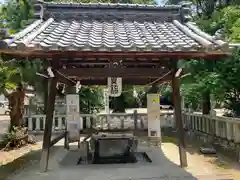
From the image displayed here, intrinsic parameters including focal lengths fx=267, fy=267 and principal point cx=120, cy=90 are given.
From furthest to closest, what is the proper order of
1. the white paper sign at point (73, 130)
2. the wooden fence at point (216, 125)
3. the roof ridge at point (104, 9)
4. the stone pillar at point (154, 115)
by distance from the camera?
the stone pillar at point (154, 115), the white paper sign at point (73, 130), the wooden fence at point (216, 125), the roof ridge at point (104, 9)

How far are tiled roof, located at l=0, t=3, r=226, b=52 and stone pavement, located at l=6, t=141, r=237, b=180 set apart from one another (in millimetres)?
2699

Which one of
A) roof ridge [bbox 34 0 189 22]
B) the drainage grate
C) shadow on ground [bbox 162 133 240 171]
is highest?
roof ridge [bbox 34 0 189 22]

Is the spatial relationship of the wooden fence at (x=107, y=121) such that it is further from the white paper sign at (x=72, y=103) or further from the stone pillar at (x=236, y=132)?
the stone pillar at (x=236, y=132)

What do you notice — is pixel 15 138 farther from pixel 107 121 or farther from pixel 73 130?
pixel 107 121

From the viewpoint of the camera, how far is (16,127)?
10.4m

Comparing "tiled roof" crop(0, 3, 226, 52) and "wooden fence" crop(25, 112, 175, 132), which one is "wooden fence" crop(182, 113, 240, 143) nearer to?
"wooden fence" crop(25, 112, 175, 132)

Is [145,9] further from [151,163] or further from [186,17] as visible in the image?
[151,163]

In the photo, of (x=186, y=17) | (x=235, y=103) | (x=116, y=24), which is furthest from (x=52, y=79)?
(x=235, y=103)

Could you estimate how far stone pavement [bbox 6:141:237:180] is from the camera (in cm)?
572

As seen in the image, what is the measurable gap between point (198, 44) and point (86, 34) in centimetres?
255

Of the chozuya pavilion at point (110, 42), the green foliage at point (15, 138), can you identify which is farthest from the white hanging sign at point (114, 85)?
the green foliage at point (15, 138)

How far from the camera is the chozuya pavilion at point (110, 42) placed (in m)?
5.18

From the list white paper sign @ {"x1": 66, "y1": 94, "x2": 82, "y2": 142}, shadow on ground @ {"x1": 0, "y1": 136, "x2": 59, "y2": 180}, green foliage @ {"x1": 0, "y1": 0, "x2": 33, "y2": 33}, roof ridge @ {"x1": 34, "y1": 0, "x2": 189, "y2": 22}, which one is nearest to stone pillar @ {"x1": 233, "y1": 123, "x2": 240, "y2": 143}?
roof ridge @ {"x1": 34, "y1": 0, "x2": 189, "y2": 22}

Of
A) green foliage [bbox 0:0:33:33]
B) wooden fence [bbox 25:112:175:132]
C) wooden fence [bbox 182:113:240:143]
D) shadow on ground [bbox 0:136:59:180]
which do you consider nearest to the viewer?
shadow on ground [bbox 0:136:59:180]
